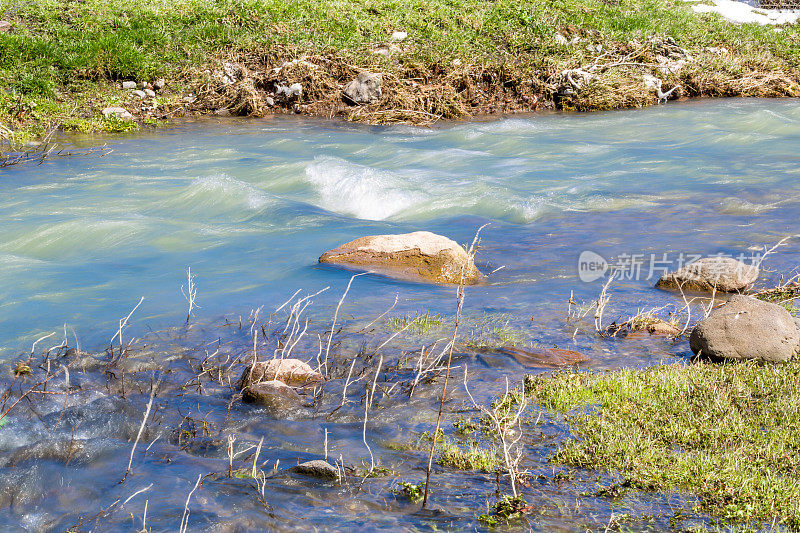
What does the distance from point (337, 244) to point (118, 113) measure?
8130 mm

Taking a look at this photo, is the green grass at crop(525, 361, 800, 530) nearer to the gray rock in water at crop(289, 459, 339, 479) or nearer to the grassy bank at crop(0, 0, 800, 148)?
the gray rock in water at crop(289, 459, 339, 479)

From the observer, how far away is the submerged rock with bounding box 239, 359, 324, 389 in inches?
180

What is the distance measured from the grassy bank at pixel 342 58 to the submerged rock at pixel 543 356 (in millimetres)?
10404

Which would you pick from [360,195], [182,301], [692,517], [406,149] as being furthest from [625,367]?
[406,149]

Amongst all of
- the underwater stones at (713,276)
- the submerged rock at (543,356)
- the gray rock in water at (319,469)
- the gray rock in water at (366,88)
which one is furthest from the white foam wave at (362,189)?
the gray rock in water at (319,469)

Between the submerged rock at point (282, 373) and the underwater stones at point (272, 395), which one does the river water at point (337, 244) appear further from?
the submerged rock at point (282, 373)

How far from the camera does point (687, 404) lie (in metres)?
4.20

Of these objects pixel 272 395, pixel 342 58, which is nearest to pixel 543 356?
pixel 272 395

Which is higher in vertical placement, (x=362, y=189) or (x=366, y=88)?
(x=366, y=88)

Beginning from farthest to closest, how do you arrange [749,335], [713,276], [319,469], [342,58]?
[342,58]
[713,276]
[749,335]
[319,469]

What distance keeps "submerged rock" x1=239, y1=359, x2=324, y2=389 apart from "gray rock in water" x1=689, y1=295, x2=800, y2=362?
8.04ft

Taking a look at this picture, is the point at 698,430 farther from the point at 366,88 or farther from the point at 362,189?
the point at 366,88

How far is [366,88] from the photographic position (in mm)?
15516

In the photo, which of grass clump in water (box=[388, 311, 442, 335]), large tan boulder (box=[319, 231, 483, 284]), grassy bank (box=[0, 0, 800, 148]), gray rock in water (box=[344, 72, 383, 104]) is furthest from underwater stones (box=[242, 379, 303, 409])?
gray rock in water (box=[344, 72, 383, 104])
